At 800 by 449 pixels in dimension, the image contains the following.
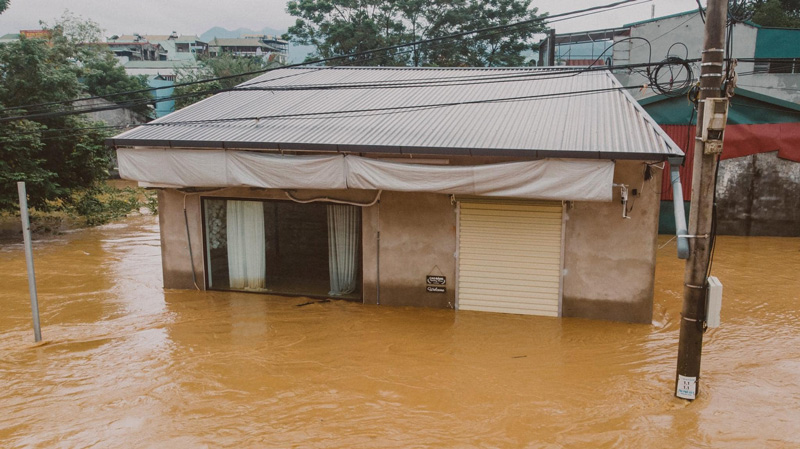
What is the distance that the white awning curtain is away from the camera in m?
9.23

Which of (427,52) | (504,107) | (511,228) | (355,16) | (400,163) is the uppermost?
(355,16)

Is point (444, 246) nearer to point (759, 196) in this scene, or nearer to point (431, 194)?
point (431, 194)

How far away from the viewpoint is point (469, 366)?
8461 mm

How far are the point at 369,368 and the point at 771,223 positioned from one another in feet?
49.7

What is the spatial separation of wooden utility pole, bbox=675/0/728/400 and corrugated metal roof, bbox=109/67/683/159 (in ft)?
7.07

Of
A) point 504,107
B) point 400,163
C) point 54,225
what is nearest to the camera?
point 400,163

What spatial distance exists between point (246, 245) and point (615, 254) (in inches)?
293

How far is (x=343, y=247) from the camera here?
11711mm

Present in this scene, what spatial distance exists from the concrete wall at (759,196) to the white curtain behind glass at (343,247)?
1205cm

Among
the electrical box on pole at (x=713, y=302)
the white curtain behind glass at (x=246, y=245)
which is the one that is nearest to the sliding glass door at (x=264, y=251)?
the white curtain behind glass at (x=246, y=245)

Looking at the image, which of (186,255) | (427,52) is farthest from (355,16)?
(186,255)

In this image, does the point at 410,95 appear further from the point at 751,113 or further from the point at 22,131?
the point at 22,131

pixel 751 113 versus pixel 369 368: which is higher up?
pixel 751 113

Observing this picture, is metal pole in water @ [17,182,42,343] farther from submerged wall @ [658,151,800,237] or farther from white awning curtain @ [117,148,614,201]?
submerged wall @ [658,151,800,237]
